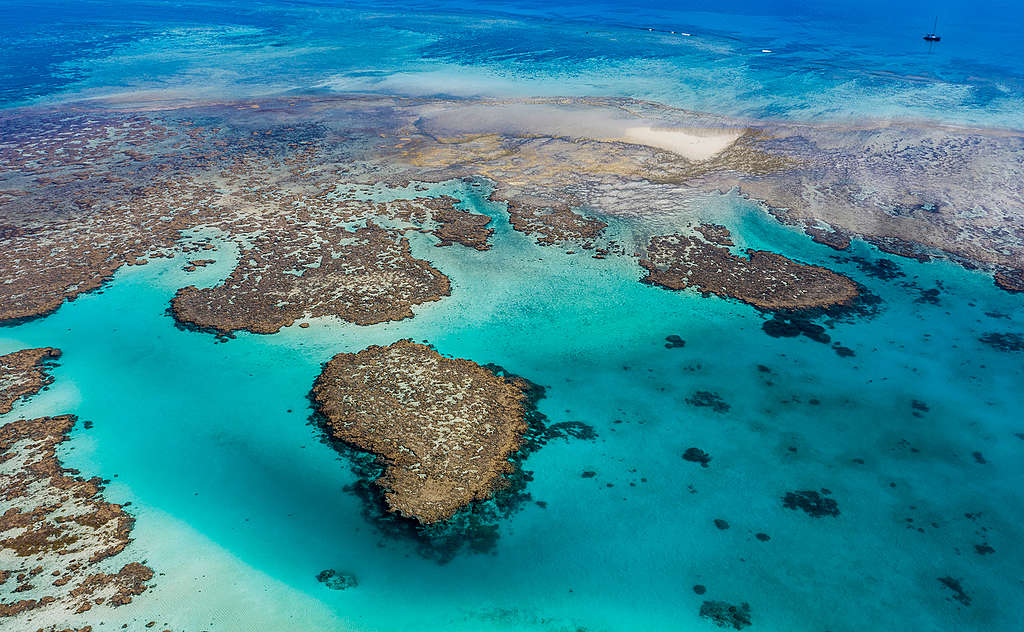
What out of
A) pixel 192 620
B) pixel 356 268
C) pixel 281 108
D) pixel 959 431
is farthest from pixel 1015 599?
pixel 281 108

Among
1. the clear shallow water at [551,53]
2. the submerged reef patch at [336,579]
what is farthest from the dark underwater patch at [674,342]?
the clear shallow water at [551,53]

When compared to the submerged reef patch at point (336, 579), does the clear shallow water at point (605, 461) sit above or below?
above

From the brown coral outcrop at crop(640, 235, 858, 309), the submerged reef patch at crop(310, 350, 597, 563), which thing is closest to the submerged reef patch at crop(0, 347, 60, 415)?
the submerged reef patch at crop(310, 350, 597, 563)

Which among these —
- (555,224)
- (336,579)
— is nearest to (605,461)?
(336,579)

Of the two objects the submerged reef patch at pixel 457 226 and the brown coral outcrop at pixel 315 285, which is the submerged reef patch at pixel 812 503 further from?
the submerged reef patch at pixel 457 226

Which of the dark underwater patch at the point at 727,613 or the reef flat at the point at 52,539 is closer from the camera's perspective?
the reef flat at the point at 52,539

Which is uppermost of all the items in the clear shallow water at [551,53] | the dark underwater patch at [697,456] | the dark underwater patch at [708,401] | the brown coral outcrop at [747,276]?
the clear shallow water at [551,53]
